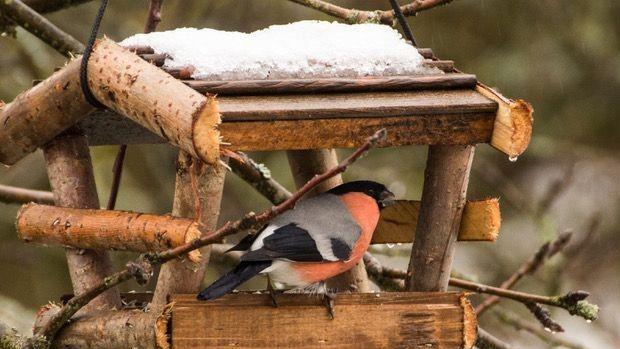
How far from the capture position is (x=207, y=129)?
203cm

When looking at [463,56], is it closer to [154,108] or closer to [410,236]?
[410,236]

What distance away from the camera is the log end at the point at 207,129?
6.61ft

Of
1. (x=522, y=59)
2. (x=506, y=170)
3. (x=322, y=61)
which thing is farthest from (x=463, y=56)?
(x=322, y=61)

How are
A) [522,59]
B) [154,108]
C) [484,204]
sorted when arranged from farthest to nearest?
1. [522,59]
2. [484,204]
3. [154,108]

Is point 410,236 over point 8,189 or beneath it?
beneath

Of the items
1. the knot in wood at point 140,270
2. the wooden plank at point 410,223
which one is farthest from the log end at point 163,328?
the wooden plank at point 410,223

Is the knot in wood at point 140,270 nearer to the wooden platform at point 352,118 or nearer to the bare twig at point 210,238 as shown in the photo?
the bare twig at point 210,238

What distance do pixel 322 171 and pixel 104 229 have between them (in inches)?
33.1

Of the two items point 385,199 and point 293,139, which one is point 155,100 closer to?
point 293,139

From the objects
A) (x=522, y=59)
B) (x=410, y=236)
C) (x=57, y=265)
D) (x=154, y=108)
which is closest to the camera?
(x=154, y=108)

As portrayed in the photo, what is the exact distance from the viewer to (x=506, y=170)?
22.3 ft

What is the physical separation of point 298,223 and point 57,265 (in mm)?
2893

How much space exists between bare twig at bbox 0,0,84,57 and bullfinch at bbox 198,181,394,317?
1.08 meters

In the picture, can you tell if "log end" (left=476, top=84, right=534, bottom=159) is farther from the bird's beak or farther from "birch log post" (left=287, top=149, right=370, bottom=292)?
"birch log post" (left=287, top=149, right=370, bottom=292)
